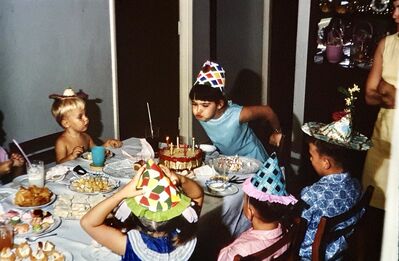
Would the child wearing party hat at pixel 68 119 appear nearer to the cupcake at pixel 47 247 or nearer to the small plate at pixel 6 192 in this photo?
the small plate at pixel 6 192

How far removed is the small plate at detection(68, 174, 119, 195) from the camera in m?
2.28

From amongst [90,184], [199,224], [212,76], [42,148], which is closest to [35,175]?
[90,184]

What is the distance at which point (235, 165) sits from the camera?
2.64 metres

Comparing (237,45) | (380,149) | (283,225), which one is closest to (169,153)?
(283,225)

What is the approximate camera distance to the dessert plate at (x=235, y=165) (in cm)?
255

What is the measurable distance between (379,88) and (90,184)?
186 centimetres

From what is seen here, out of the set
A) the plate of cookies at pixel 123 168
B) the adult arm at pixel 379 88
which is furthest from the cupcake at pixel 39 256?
the adult arm at pixel 379 88

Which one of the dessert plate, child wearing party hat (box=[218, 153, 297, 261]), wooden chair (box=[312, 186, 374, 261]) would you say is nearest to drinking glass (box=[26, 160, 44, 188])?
the dessert plate

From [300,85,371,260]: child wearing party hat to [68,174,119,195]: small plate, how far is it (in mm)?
934

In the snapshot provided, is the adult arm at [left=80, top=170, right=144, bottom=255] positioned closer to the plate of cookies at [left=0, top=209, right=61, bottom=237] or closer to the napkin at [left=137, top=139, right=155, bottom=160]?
the plate of cookies at [left=0, top=209, right=61, bottom=237]

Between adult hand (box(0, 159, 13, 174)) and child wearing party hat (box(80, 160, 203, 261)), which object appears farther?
adult hand (box(0, 159, 13, 174))

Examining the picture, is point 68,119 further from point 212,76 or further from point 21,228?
point 21,228

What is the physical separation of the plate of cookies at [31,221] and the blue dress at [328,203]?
1.12 meters

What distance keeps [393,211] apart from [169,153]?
139 centimetres
